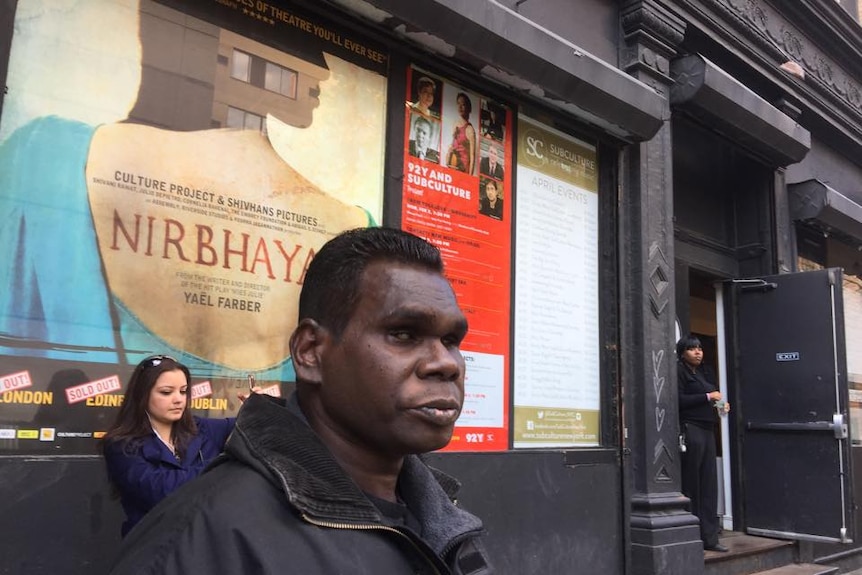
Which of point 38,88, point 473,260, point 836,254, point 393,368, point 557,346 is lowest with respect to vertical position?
point 393,368

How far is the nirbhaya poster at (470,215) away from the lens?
467 cm

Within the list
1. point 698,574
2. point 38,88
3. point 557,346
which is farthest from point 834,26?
point 38,88

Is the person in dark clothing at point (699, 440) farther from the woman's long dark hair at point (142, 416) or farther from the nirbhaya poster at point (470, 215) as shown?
the woman's long dark hair at point (142, 416)

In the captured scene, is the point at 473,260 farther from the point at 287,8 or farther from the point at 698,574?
the point at 698,574

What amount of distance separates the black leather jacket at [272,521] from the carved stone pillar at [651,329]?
4.63 metres

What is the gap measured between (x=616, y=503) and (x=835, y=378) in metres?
2.63

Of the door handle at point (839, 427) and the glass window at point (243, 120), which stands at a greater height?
the glass window at point (243, 120)

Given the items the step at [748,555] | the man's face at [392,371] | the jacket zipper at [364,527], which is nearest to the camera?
the jacket zipper at [364,527]

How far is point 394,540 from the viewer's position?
124cm

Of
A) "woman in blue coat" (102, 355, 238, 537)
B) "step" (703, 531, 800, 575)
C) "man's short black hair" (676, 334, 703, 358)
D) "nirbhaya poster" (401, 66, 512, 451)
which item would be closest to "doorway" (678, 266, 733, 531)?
"step" (703, 531, 800, 575)

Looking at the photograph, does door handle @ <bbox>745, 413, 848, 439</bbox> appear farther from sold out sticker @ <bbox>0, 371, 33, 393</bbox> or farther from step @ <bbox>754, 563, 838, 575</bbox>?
sold out sticker @ <bbox>0, 371, 33, 393</bbox>

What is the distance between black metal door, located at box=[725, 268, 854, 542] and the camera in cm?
647

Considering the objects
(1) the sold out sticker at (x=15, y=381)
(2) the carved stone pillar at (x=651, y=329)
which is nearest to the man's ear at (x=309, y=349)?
(1) the sold out sticker at (x=15, y=381)

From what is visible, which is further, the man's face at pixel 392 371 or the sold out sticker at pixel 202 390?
the sold out sticker at pixel 202 390
